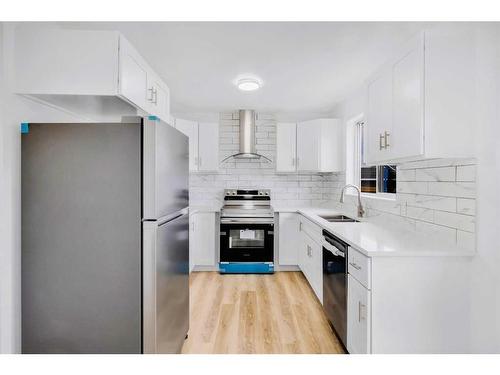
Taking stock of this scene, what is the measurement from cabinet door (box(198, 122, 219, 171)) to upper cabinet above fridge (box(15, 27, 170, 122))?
2.52 meters

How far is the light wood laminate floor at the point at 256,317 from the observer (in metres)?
2.14

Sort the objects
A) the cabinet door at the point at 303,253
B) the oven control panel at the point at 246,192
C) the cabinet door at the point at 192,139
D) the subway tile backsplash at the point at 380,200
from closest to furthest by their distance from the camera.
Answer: the subway tile backsplash at the point at 380,200 < the cabinet door at the point at 303,253 < the cabinet door at the point at 192,139 < the oven control panel at the point at 246,192

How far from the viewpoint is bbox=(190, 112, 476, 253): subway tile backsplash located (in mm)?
1712

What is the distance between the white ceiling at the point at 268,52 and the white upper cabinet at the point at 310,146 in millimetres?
588

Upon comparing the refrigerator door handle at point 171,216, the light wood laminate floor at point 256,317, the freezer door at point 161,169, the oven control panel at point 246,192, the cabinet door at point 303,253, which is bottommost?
the light wood laminate floor at point 256,317

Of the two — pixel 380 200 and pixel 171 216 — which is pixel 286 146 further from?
pixel 171 216

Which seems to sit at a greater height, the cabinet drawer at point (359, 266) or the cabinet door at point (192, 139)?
the cabinet door at point (192, 139)

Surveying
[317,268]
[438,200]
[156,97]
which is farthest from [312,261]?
[156,97]

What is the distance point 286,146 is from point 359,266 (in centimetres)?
270

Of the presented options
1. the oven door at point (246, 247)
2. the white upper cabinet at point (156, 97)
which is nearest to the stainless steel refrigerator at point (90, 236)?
the white upper cabinet at point (156, 97)

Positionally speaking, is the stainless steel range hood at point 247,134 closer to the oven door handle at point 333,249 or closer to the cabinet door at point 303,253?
the cabinet door at point 303,253

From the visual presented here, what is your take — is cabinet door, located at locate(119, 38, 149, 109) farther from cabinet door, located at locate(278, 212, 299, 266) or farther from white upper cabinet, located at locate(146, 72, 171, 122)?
cabinet door, located at locate(278, 212, 299, 266)

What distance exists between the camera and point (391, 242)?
1842mm

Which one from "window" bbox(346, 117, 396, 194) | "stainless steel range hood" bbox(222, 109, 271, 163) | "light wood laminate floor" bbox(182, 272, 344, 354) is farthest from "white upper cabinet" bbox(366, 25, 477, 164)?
"stainless steel range hood" bbox(222, 109, 271, 163)
